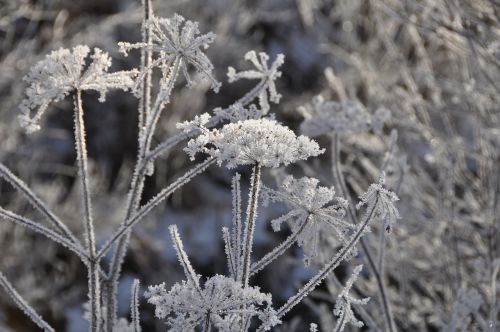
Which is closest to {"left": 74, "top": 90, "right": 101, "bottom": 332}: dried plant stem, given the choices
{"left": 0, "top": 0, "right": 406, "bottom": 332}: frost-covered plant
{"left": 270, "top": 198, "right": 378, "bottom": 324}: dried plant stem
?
{"left": 0, "top": 0, "right": 406, "bottom": 332}: frost-covered plant

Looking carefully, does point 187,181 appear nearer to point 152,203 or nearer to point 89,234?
point 152,203

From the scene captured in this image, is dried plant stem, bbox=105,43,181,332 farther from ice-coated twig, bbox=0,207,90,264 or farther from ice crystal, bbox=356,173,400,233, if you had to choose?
ice crystal, bbox=356,173,400,233

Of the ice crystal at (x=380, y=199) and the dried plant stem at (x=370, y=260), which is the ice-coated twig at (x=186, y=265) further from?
the dried plant stem at (x=370, y=260)

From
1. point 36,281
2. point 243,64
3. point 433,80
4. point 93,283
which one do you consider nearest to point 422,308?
point 433,80

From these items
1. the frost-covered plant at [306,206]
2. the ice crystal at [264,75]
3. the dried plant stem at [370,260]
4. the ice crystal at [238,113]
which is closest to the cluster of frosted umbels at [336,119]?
the dried plant stem at [370,260]

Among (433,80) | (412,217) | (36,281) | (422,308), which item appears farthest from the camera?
(36,281)

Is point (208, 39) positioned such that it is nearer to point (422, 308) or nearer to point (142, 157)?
point (142, 157)
